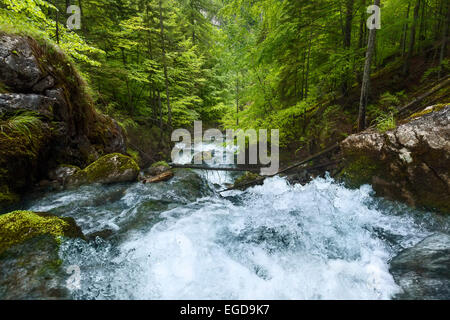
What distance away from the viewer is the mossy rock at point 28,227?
268cm

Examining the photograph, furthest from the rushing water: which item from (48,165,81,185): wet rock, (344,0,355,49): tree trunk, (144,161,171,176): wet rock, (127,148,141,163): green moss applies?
(344,0,355,49): tree trunk

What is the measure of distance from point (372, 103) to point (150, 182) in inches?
325

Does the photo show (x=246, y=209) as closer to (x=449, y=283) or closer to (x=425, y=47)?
(x=449, y=283)

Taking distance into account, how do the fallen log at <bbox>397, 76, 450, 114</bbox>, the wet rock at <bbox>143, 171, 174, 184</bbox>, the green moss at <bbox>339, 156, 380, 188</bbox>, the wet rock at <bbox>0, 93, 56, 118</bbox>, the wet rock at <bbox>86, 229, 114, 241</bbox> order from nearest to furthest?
1. the wet rock at <bbox>86, 229, 114, 241</bbox>
2. the green moss at <bbox>339, 156, 380, 188</bbox>
3. the fallen log at <bbox>397, 76, 450, 114</bbox>
4. the wet rock at <bbox>0, 93, 56, 118</bbox>
5. the wet rock at <bbox>143, 171, 174, 184</bbox>

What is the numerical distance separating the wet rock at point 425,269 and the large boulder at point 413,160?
32.1 inches

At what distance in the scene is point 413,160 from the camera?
3688 millimetres

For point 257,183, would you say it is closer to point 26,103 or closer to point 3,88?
point 26,103

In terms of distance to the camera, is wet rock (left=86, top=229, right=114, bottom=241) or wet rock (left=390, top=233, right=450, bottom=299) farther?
wet rock (left=86, top=229, right=114, bottom=241)

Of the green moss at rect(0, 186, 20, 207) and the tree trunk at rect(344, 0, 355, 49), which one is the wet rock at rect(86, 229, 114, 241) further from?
the tree trunk at rect(344, 0, 355, 49)

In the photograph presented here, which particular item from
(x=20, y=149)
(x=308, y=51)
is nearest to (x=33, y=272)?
(x=20, y=149)

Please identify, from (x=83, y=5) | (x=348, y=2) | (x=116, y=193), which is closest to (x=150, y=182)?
(x=116, y=193)

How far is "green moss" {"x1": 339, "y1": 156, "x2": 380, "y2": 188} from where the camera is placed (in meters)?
4.51

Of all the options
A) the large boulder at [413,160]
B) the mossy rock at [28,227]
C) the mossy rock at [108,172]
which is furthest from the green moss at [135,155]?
the large boulder at [413,160]

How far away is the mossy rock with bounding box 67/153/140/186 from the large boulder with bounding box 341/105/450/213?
704 centimetres
